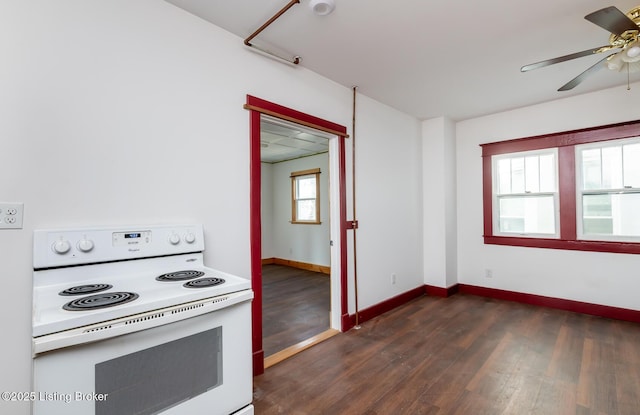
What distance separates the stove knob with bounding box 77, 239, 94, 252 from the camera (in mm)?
1521

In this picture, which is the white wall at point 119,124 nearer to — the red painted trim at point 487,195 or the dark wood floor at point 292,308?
the dark wood floor at point 292,308

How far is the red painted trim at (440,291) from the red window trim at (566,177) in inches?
35.1

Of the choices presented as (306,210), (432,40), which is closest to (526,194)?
(432,40)

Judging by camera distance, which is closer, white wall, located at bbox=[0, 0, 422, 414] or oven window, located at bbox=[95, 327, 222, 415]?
oven window, located at bbox=[95, 327, 222, 415]

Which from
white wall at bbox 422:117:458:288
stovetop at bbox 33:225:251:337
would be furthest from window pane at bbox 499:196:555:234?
stovetop at bbox 33:225:251:337

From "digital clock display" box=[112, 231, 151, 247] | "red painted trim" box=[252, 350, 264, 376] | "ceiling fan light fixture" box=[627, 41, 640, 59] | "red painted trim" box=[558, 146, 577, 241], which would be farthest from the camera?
"red painted trim" box=[558, 146, 577, 241]

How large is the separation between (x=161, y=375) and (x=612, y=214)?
184 inches

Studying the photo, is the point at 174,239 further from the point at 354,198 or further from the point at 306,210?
the point at 306,210

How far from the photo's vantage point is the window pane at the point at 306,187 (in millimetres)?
A: 6578

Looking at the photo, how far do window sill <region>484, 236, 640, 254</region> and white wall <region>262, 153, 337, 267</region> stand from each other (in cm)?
309

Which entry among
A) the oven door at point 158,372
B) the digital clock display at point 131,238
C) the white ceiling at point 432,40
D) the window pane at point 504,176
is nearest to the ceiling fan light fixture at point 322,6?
the white ceiling at point 432,40

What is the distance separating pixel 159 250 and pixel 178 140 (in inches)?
28.9

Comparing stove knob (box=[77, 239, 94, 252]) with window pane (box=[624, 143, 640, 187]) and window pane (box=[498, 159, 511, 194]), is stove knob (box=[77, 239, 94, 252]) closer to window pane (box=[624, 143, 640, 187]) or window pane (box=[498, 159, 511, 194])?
window pane (box=[498, 159, 511, 194])

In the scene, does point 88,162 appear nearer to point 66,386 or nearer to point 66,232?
point 66,232
